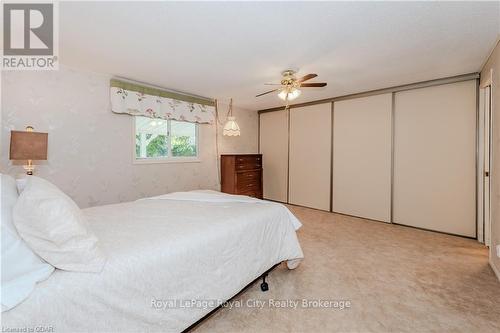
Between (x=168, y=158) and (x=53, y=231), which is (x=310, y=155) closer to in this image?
(x=168, y=158)

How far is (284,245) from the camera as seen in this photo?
7.25ft

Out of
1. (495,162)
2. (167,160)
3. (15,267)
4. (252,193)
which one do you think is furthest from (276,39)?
(252,193)

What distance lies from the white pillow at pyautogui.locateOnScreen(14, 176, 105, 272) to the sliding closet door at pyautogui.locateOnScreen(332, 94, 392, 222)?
164 inches

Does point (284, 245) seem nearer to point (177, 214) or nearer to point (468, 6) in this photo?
point (177, 214)

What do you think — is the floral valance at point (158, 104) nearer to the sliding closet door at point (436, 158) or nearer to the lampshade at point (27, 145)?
the lampshade at point (27, 145)

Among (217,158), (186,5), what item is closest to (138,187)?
(217,158)

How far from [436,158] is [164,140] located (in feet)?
14.2

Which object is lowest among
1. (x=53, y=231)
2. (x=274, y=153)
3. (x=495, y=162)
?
(x=53, y=231)

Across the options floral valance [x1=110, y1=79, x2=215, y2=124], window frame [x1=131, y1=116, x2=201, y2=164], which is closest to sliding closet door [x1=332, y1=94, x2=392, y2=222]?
floral valance [x1=110, y1=79, x2=215, y2=124]

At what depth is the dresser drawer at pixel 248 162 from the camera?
473 centimetres

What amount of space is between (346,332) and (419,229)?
2886mm

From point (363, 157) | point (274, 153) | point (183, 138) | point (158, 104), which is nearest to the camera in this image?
point (158, 104)

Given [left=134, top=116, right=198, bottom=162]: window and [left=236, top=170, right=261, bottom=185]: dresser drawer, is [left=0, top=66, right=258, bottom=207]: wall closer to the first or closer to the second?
[left=134, top=116, right=198, bottom=162]: window

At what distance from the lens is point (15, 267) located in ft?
3.16
